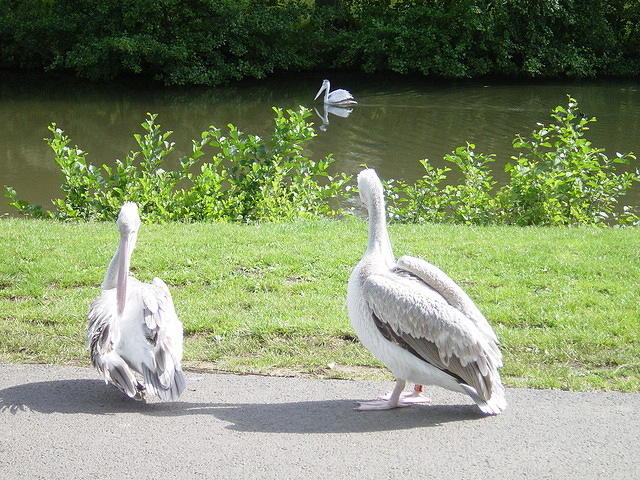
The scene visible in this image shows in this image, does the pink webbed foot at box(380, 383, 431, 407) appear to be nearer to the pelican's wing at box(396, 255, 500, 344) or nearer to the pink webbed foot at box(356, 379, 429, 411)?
the pink webbed foot at box(356, 379, 429, 411)

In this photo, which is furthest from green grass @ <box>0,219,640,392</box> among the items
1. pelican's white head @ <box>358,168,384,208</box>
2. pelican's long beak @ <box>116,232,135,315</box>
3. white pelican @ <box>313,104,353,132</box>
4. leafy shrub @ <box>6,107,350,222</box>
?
white pelican @ <box>313,104,353,132</box>

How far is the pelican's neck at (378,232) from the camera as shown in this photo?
15.7 feet

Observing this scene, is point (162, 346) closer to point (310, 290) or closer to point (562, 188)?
point (310, 290)

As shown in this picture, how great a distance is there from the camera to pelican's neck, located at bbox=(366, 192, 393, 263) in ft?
15.7

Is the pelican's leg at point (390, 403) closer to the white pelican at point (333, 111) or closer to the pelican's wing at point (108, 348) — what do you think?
the pelican's wing at point (108, 348)

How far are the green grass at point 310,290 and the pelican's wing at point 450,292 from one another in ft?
2.20

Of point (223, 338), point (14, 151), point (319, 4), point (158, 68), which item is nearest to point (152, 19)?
point (158, 68)

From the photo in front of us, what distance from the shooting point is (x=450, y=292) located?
15.0 feet

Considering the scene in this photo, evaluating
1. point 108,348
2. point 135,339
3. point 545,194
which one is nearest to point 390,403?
point 135,339

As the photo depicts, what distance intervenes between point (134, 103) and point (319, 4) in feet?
28.9

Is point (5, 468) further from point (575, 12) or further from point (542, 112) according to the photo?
point (575, 12)

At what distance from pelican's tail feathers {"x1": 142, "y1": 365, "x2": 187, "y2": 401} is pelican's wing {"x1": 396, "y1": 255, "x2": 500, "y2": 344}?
4.72ft

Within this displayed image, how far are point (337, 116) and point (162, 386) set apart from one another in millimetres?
17015

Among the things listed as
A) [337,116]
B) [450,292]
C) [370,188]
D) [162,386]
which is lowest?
[337,116]
